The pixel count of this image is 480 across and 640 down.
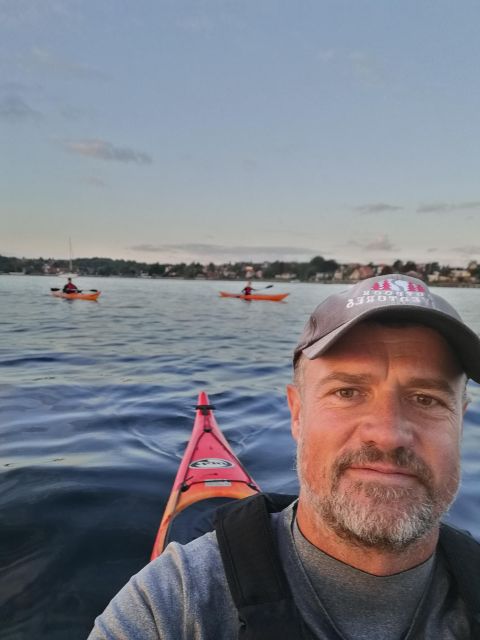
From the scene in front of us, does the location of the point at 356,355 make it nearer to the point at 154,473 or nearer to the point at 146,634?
the point at 146,634

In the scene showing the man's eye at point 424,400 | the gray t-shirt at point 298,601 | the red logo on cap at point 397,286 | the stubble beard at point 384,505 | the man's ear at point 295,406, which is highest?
the red logo on cap at point 397,286

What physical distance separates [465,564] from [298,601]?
2.62 ft

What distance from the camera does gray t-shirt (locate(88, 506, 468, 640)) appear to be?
5.72 ft

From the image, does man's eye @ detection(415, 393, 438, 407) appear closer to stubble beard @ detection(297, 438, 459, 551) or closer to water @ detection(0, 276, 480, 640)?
stubble beard @ detection(297, 438, 459, 551)

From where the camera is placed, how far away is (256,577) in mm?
1846

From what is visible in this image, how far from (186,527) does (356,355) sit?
3536mm

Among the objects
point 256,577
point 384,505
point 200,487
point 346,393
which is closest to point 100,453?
point 200,487

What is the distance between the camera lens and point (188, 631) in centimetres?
175

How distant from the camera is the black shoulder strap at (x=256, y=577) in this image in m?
1.75

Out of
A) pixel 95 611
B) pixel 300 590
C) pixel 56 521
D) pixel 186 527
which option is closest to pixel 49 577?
pixel 95 611

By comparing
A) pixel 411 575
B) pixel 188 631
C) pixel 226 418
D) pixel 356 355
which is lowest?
pixel 226 418

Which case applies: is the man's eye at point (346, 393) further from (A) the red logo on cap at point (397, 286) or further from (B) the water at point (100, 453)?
(B) the water at point (100, 453)

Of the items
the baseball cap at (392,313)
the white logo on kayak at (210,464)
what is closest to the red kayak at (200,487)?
the white logo on kayak at (210,464)

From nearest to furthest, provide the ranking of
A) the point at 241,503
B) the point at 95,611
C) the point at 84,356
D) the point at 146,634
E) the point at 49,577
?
the point at 146,634
the point at 241,503
the point at 95,611
the point at 49,577
the point at 84,356
